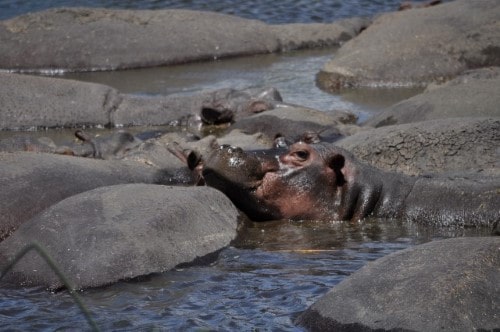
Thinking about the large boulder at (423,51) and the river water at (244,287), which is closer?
the river water at (244,287)

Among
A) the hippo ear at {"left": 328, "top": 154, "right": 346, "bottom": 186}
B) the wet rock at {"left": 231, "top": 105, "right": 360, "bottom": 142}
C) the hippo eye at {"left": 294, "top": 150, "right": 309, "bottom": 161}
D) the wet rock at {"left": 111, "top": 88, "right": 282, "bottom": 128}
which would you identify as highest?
the hippo eye at {"left": 294, "top": 150, "right": 309, "bottom": 161}

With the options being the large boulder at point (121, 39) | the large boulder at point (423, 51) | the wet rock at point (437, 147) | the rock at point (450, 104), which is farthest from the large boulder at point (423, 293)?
the large boulder at point (121, 39)

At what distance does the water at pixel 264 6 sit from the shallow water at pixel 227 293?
12939 mm

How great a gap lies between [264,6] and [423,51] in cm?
744

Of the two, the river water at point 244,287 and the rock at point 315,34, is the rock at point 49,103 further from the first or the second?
the rock at point 315,34

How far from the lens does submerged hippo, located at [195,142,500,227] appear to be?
6.71 metres

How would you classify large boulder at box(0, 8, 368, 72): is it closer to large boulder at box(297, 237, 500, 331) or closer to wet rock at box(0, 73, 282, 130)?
wet rock at box(0, 73, 282, 130)

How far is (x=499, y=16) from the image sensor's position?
13.2m

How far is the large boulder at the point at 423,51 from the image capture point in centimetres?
1293

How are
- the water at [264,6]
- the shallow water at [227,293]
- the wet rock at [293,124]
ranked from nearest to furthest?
the shallow water at [227,293], the wet rock at [293,124], the water at [264,6]

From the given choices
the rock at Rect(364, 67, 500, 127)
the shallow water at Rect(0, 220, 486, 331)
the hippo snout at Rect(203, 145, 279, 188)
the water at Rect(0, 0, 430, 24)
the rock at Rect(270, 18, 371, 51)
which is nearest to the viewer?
the shallow water at Rect(0, 220, 486, 331)

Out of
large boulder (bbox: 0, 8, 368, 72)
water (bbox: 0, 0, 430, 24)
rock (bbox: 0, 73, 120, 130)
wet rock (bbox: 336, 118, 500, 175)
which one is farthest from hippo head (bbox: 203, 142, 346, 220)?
water (bbox: 0, 0, 430, 24)

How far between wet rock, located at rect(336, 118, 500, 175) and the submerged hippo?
2.15 feet

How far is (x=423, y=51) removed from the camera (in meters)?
13.0
